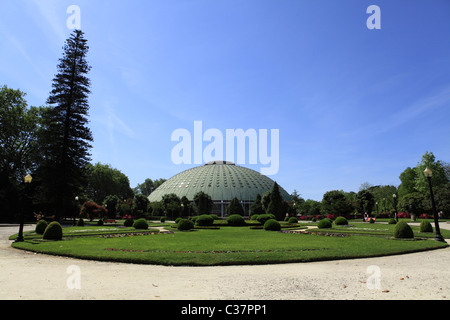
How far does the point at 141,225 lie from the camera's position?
1198 inches

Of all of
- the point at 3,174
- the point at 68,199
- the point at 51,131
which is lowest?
the point at 68,199

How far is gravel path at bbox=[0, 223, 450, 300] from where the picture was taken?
226 inches

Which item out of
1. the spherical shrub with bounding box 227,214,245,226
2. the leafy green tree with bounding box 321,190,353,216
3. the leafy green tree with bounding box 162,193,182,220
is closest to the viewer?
the spherical shrub with bounding box 227,214,245,226

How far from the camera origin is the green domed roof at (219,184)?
308 ft

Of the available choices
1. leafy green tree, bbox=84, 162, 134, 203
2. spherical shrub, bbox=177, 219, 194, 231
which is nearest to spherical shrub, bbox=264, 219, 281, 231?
spherical shrub, bbox=177, 219, 194, 231

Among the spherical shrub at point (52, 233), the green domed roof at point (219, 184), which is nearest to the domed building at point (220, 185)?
the green domed roof at point (219, 184)

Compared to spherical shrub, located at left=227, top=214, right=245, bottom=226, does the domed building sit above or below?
above

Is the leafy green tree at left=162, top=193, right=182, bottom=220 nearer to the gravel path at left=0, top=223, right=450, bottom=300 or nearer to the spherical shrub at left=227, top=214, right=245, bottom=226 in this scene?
the spherical shrub at left=227, top=214, right=245, bottom=226

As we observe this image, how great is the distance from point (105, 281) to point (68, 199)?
3358 centimetres

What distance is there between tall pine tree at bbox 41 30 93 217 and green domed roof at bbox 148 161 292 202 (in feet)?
188

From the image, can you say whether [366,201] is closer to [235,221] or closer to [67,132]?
[235,221]

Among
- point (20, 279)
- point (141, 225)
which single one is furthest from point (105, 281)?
point (141, 225)

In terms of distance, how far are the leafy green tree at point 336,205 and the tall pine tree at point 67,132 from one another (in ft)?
158
